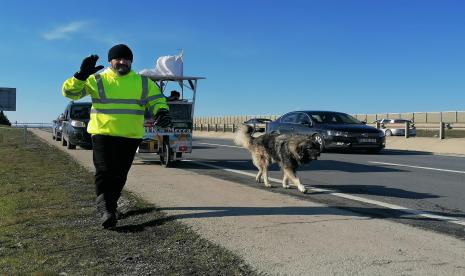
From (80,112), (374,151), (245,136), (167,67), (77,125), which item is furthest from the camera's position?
(80,112)

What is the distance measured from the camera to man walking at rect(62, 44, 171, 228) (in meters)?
6.05

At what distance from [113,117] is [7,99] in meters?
34.7

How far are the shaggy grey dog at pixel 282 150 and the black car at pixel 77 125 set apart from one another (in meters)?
9.39

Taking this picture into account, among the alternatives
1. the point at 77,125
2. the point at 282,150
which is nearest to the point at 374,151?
the point at 77,125

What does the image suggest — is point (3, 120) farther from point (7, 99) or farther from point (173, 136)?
point (173, 136)

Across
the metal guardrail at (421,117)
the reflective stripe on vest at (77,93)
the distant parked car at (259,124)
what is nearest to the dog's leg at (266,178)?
the distant parked car at (259,124)

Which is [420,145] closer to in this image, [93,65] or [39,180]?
[39,180]

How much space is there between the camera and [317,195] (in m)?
8.75

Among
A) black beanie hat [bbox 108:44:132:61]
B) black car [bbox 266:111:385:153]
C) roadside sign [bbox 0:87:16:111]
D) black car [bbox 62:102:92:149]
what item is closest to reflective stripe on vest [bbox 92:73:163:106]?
black beanie hat [bbox 108:44:132:61]

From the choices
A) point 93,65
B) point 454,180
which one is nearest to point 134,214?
point 93,65

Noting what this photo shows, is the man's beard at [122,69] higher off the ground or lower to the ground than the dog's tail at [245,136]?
higher

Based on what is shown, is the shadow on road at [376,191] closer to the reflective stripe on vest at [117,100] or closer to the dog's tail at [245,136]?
the dog's tail at [245,136]

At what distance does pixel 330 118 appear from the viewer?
20.8m

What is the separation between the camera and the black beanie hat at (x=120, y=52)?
605cm
